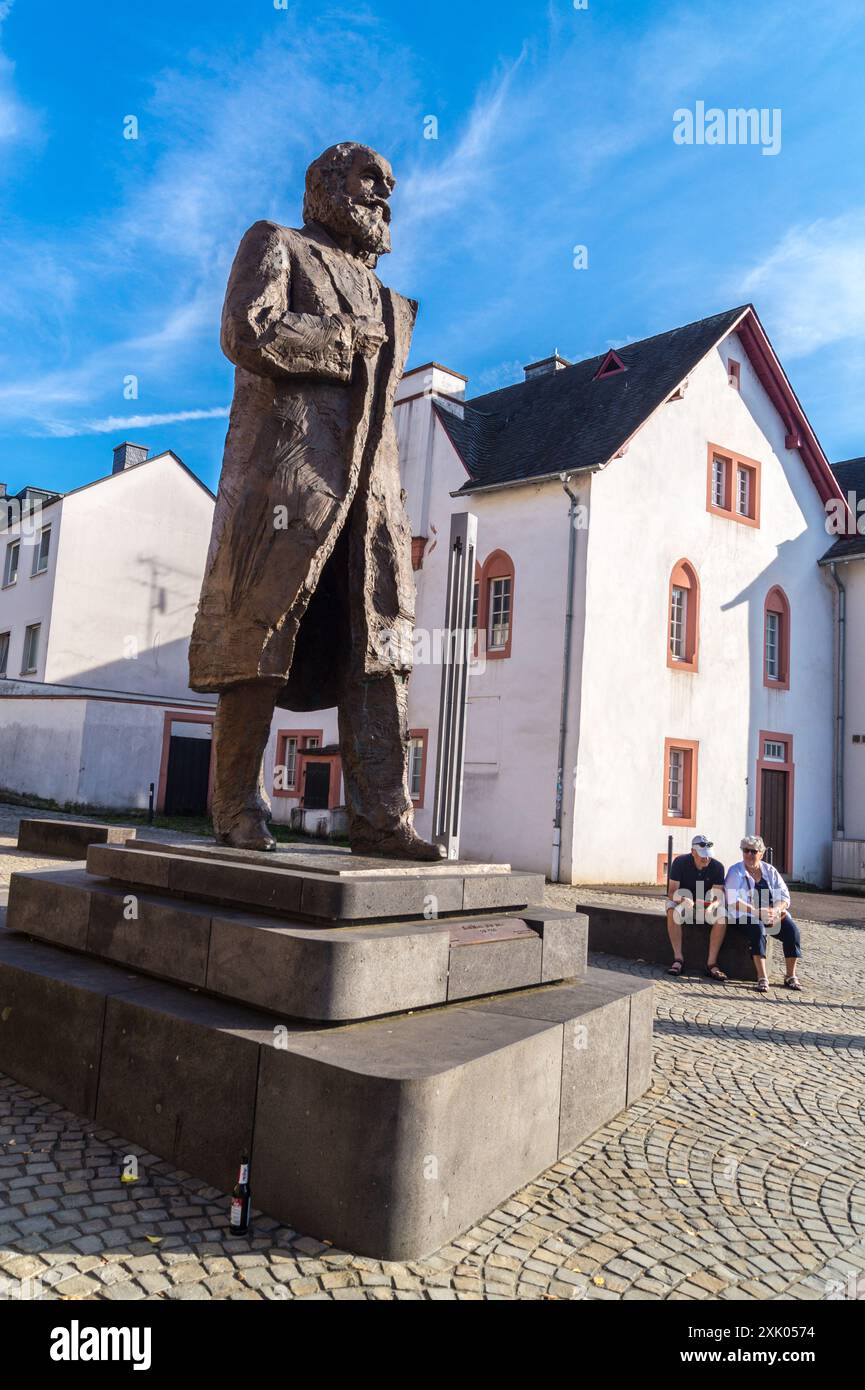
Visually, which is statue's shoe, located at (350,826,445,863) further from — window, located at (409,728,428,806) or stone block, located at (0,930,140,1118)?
window, located at (409,728,428,806)

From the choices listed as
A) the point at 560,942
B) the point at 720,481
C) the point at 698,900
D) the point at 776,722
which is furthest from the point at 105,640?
the point at 560,942

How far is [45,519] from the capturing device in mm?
28266

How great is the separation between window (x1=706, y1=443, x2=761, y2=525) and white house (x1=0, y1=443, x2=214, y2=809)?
13470mm

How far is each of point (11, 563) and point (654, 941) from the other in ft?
88.4

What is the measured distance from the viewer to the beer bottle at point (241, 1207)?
9.55 ft

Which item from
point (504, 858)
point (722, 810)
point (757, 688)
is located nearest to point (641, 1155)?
point (504, 858)

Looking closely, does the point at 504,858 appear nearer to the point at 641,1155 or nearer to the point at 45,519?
the point at 641,1155

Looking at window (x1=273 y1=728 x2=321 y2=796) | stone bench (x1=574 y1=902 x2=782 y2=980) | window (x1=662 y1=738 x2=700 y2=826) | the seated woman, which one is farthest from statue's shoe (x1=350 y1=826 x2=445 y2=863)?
window (x1=273 y1=728 x2=321 y2=796)

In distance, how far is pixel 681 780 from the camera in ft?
65.3

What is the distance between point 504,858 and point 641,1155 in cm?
1421

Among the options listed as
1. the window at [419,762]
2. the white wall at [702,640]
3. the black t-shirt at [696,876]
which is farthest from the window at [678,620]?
the black t-shirt at [696,876]

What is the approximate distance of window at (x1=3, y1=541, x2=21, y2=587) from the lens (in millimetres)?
30453

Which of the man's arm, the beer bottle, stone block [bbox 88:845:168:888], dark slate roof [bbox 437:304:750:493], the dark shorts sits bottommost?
the beer bottle

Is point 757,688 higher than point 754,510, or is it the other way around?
point 754,510
